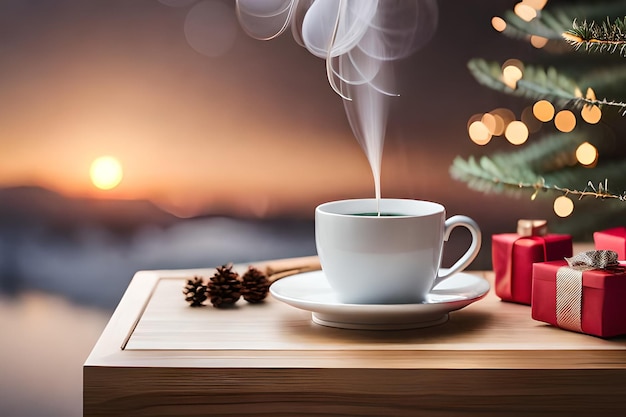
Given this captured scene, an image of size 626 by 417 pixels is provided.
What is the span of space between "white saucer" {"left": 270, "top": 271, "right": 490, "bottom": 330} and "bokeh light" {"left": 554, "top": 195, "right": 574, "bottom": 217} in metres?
0.39

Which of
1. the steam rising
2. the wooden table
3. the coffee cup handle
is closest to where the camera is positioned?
the wooden table

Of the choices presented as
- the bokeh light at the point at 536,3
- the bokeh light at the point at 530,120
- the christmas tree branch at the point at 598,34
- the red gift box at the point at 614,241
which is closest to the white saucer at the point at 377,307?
the red gift box at the point at 614,241

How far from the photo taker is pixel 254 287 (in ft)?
3.15

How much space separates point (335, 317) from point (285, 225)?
0.41 metres

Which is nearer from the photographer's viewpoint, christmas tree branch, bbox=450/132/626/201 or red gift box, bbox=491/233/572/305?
red gift box, bbox=491/233/572/305

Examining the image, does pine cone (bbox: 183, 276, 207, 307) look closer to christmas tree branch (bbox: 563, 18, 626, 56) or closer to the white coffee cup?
the white coffee cup

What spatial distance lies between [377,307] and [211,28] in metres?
0.57

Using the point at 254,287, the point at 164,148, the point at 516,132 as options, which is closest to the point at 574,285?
the point at 254,287

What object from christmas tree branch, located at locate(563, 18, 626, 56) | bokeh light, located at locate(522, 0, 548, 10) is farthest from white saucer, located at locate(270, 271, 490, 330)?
bokeh light, located at locate(522, 0, 548, 10)

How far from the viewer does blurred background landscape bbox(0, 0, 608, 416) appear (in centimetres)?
117

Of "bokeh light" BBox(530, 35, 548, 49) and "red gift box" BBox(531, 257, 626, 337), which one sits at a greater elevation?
"bokeh light" BBox(530, 35, 548, 49)

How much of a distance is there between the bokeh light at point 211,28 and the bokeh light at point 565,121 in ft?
1.66

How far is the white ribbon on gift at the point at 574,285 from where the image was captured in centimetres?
79

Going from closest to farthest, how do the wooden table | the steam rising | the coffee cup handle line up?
the wooden table < the coffee cup handle < the steam rising
